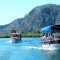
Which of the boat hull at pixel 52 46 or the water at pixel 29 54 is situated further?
the boat hull at pixel 52 46

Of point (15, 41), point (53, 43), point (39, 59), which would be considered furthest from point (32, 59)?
point (15, 41)

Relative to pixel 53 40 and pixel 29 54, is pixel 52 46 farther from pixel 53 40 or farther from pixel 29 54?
pixel 29 54

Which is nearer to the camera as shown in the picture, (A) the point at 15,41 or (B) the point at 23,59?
(B) the point at 23,59

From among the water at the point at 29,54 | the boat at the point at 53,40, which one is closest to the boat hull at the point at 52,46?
the boat at the point at 53,40

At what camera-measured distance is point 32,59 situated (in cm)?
3481

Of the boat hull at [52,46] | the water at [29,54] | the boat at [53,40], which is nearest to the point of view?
the water at [29,54]

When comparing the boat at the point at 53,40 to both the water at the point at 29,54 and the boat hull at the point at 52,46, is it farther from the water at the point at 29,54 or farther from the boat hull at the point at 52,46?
the water at the point at 29,54

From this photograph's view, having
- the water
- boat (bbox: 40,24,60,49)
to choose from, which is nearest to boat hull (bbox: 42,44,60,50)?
boat (bbox: 40,24,60,49)

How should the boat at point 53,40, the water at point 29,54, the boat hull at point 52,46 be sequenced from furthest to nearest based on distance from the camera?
the boat hull at point 52,46
the boat at point 53,40
the water at point 29,54

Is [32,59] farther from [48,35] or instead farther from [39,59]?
[48,35]

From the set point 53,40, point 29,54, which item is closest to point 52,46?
point 53,40

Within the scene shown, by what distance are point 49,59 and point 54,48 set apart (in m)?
12.1

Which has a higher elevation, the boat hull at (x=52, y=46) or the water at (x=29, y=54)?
the boat hull at (x=52, y=46)

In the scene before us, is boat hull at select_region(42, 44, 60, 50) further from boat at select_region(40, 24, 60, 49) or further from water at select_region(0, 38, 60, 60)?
water at select_region(0, 38, 60, 60)
